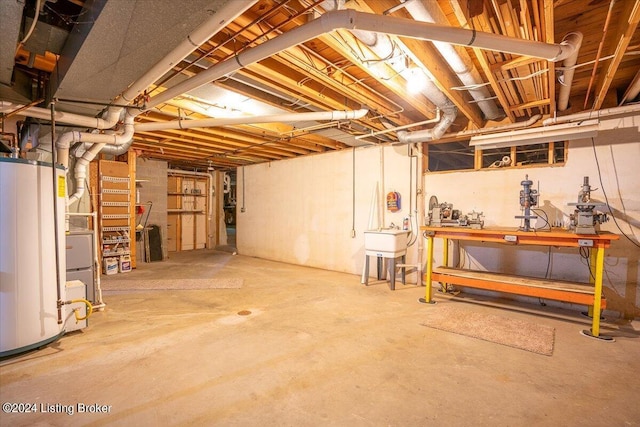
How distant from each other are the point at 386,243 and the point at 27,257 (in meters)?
4.07

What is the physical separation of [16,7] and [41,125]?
2.88 m

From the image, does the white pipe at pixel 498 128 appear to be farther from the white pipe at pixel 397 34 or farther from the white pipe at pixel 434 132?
the white pipe at pixel 397 34

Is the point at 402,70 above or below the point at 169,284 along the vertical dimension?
above

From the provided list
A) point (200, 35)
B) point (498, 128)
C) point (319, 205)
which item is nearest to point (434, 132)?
point (498, 128)

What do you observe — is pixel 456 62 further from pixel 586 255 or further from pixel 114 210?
pixel 114 210

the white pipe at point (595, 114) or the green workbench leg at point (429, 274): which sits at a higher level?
the white pipe at point (595, 114)

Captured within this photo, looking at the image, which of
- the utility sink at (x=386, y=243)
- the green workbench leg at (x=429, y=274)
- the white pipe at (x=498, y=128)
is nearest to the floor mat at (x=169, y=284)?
the utility sink at (x=386, y=243)

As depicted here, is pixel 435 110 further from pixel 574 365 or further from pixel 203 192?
pixel 203 192

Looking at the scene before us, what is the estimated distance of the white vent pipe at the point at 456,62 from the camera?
1.83 metres

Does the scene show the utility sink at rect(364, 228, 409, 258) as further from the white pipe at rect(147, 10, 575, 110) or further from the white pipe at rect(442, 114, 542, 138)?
the white pipe at rect(147, 10, 575, 110)

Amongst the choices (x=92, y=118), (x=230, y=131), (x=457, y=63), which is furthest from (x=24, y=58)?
(x=457, y=63)

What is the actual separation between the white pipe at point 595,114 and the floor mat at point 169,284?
4.88 metres

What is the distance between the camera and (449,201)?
4688mm

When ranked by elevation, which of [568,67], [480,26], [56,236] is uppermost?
[480,26]
